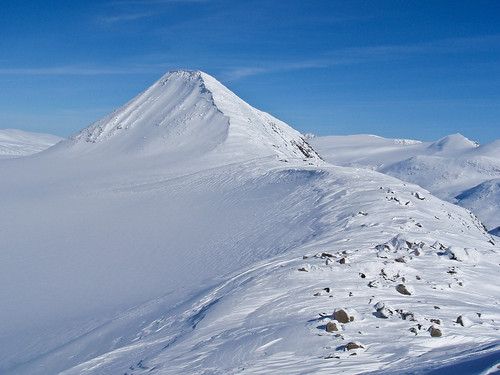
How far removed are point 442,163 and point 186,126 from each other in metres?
99.6

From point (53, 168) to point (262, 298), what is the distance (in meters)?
32.6

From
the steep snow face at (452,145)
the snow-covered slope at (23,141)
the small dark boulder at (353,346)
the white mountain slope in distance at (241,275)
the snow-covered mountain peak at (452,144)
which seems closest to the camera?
the small dark boulder at (353,346)

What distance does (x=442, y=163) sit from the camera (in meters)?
120

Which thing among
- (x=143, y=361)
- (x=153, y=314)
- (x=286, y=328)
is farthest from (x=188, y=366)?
(x=153, y=314)

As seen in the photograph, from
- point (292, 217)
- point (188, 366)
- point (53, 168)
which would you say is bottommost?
point (188, 366)

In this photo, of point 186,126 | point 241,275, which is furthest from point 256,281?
point 186,126

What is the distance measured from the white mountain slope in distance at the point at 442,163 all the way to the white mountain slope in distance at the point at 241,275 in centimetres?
7062

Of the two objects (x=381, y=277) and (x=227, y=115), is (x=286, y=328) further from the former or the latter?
(x=227, y=115)

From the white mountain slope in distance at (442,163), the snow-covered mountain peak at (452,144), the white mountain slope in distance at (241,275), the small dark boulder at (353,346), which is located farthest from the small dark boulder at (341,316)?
the snow-covered mountain peak at (452,144)

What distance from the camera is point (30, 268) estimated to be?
56.2 ft

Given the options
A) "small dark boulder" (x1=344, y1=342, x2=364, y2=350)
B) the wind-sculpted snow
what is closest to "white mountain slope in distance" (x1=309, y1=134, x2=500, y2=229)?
the wind-sculpted snow

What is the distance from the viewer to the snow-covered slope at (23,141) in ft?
427

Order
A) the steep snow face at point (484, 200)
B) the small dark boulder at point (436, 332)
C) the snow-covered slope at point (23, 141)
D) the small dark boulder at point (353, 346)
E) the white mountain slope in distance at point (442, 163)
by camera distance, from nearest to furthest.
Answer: the small dark boulder at point (353, 346), the small dark boulder at point (436, 332), the steep snow face at point (484, 200), the white mountain slope in distance at point (442, 163), the snow-covered slope at point (23, 141)

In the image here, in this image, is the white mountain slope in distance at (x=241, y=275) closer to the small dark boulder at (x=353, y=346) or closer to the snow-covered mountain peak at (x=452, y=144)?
the small dark boulder at (x=353, y=346)
